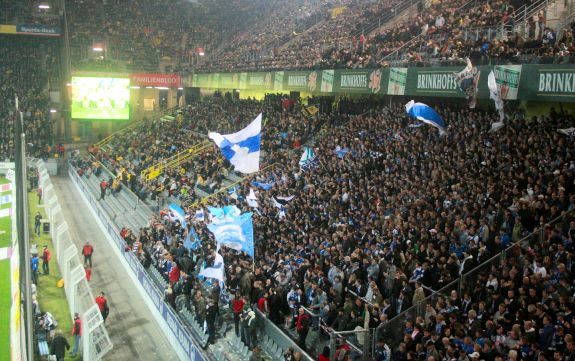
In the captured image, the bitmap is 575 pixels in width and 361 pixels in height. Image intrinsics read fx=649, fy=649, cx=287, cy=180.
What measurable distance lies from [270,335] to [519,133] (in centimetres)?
821

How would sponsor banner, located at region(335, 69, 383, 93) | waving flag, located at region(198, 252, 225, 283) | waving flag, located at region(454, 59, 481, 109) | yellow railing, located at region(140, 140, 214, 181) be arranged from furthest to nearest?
yellow railing, located at region(140, 140, 214, 181)
sponsor banner, located at region(335, 69, 383, 93)
waving flag, located at region(454, 59, 481, 109)
waving flag, located at region(198, 252, 225, 283)

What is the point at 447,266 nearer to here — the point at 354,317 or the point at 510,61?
the point at 354,317

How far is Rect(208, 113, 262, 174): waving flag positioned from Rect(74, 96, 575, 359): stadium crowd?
2.19 metres

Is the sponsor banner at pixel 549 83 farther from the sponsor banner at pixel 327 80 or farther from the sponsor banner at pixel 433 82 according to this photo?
the sponsor banner at pixel 327 80

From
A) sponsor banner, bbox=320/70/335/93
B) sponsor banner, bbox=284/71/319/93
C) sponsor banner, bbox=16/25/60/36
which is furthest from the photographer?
sponsor banner, bbox=16/25/60/36

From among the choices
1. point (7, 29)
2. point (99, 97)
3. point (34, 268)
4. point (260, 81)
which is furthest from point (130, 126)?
point (34, 268)

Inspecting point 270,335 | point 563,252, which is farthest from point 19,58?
point 563,252

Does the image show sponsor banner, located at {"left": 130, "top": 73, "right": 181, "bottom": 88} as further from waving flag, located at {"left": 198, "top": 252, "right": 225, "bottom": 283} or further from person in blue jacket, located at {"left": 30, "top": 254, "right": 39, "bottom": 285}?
waving flag, located at {"left": 198, "top": 252, "right": 225, "bottom": 283}

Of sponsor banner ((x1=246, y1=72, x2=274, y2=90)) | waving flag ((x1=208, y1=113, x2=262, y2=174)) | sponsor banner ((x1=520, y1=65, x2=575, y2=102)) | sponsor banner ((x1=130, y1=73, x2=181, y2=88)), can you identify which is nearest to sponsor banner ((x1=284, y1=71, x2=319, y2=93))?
sponsor banner ((x1=246, y1=72, x2=274, y2=90))

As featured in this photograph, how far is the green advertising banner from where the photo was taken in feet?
56.8

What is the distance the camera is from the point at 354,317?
12570 millimetres

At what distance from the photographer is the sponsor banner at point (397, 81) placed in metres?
23.9

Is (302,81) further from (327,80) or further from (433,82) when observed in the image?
(433,82)

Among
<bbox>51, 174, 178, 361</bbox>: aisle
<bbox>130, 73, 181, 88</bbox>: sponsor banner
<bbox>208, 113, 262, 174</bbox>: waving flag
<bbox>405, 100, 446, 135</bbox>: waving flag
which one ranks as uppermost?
<bbox>130, 73, 181, 88</bbox>: sponsor banner
